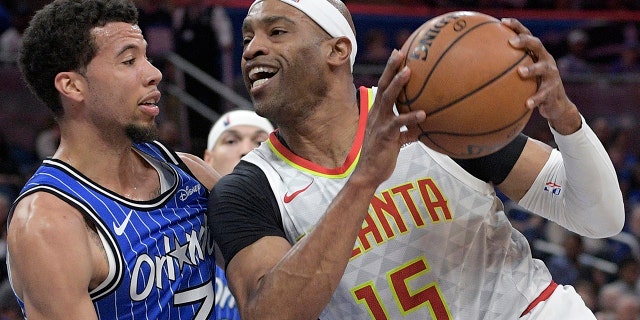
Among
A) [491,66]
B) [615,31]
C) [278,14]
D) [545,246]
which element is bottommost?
[545,246]

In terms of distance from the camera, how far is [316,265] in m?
2.80

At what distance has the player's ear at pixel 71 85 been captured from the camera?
328 cm

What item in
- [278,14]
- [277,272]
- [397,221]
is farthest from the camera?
[278,14]

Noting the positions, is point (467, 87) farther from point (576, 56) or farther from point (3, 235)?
point (576, 56)

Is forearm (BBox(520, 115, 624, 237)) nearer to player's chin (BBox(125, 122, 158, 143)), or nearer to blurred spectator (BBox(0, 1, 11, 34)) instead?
player's chin (BBox(125, 122, 158, 143))

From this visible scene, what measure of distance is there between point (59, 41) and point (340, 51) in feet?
3.45

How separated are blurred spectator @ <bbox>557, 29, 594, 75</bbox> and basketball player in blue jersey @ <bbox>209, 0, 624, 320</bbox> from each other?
822cm

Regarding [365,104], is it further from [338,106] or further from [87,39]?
[87,39]

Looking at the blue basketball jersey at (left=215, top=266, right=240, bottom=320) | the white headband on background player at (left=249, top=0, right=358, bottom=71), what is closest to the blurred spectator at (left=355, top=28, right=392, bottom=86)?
the blue basketball jersey at (left=215, top=266, right=240, bottom=320)

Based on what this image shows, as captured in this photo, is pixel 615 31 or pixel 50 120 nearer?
pixel 50 120

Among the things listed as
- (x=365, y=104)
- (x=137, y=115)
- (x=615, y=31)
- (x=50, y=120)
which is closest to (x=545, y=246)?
(x=615, y=31)

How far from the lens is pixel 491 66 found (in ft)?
8.57

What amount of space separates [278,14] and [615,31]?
358 inches

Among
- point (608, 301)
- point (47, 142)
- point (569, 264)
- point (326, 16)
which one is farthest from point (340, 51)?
point (47, 142)
